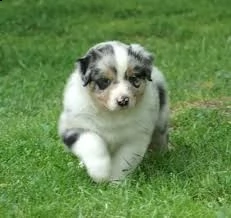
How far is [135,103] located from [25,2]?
14016mm

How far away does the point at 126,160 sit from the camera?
639 cm

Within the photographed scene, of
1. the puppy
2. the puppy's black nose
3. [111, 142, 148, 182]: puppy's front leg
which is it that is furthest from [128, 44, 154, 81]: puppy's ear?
[111, 142, 148, 182]: puppy's front leg

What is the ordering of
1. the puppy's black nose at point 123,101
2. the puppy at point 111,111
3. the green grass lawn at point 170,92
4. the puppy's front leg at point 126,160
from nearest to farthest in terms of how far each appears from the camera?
the green grass lawn at point 170,92
the puppy's black nose at point 123,101
the puppy at point 111,111
the puppy's front leg at point 126,160

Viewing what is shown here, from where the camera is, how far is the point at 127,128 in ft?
21.2

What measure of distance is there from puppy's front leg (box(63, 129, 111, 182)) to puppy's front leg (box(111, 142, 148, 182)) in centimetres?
10

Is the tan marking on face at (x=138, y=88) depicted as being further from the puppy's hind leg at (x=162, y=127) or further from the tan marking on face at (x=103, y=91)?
A: the puppy's hind leg at (x=162, y=127)

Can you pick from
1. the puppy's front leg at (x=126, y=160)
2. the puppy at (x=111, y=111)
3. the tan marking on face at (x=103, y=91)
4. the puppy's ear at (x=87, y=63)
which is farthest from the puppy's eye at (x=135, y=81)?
the puppy's front leg at (x=126, y=160)

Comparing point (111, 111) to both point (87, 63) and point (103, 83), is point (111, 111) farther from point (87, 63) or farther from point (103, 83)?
point (87, 63)

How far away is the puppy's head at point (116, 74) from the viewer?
20.4ft

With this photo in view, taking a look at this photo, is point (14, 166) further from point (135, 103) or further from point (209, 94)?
point (209, 94)

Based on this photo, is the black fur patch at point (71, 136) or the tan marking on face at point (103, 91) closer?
Answer: the tan marking on face at point (103, 91)

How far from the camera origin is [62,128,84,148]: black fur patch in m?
6.41

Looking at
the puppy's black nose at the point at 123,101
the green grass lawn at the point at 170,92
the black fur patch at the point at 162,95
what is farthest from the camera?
the black fur patch at the point at 162,95

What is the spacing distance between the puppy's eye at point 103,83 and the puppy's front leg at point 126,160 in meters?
0.50
